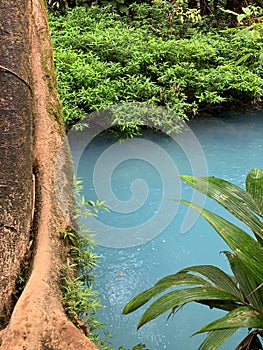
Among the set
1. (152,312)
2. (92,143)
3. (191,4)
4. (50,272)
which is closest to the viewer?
(152,312)

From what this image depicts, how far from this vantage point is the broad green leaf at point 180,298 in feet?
3.42

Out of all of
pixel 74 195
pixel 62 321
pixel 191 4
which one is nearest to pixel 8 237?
pixel 62 321

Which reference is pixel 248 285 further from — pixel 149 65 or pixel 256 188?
pixel 149 65

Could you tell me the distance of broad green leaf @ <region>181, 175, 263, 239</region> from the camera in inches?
42.9

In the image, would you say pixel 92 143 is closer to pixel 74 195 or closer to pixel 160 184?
pixel 160 184

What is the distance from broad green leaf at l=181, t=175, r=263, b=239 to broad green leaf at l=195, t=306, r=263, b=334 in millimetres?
186

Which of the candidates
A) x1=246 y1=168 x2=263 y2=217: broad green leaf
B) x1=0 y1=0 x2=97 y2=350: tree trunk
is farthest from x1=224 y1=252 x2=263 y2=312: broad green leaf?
x1=0 y1=0 x2=97 y2=350: tree trunk

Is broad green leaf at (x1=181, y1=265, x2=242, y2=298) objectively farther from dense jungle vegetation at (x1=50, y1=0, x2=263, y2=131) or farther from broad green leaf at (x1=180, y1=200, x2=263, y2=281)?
dense jungle vegetation at (x1=50, y1=0, x2=263, y2=131)

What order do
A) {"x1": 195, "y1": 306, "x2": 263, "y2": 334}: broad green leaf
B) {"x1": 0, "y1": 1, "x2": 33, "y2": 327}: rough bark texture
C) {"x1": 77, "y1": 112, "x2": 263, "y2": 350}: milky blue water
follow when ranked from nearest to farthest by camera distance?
{"x1": 195, "y1": 306, "x2": 263, "y2": 334}: broad green leaf
{"x1": 0, "y1": 1, "x2": 33, "y2": 327}: rough bark texture
{"x1": 77, "y1": 112, "x2": 263, "y2": 350}: milky blue water

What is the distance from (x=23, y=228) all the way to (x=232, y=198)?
2.20ft

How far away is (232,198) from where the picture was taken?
113 cm

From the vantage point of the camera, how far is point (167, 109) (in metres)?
4.06

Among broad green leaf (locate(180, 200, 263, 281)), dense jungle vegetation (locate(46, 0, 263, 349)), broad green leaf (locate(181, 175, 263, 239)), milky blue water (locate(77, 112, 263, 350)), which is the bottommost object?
milky blue water (locate(77, 112, 263, 350))

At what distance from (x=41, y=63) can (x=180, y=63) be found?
3037 millimetres
